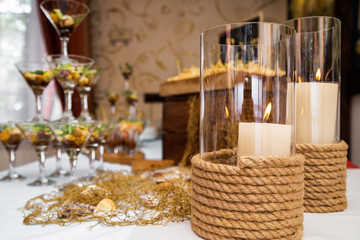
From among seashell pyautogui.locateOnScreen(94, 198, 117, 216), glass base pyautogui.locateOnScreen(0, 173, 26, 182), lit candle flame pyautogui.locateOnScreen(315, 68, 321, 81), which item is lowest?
glass base pyautogui.locateOnScreen(0, 173, 26, 182)

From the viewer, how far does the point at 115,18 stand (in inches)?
116

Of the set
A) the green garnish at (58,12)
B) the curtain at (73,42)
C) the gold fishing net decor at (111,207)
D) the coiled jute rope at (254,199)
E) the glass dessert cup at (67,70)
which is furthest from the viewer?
the curtain at (73,42)

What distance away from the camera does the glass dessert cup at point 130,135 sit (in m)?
1.28

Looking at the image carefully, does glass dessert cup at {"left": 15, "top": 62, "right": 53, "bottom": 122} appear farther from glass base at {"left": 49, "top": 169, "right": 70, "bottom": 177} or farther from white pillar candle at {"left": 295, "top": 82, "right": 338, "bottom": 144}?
white pillar candle at {"left": 295, "top": 82, "right": 338, "bottom": 144}

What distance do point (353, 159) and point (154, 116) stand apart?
6.07ft

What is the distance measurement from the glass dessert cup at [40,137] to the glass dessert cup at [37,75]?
5 cm

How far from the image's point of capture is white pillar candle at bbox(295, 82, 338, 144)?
0.55 m

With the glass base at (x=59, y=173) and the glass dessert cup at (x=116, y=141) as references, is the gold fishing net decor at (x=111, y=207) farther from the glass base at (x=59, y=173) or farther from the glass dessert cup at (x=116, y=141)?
the glass dessert cup at (x=116, y=141)

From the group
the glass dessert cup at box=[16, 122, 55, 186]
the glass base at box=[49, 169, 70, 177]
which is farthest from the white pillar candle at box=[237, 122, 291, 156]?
the glass base at box=[49, 169, 70, 177]

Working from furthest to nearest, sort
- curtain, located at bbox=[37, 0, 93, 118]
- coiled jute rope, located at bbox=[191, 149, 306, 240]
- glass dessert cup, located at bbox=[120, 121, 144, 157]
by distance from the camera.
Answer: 1. curtain, located at bbox=[37, 0, 93, 118]
2. glass dessert cup, located at bbox=[120, 121, 144, 157]
3. coiled jute rope, located at bbox=[191, 149, 306, 240]

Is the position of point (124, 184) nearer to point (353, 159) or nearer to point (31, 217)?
point (31, 217)

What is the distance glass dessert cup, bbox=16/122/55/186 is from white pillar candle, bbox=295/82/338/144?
68cm

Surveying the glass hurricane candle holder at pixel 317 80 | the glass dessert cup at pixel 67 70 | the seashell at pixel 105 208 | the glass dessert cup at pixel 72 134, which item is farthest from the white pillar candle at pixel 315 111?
the glass dessert cup at pixel 67 70

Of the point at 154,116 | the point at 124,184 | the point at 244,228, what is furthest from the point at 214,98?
the point at 154,116
